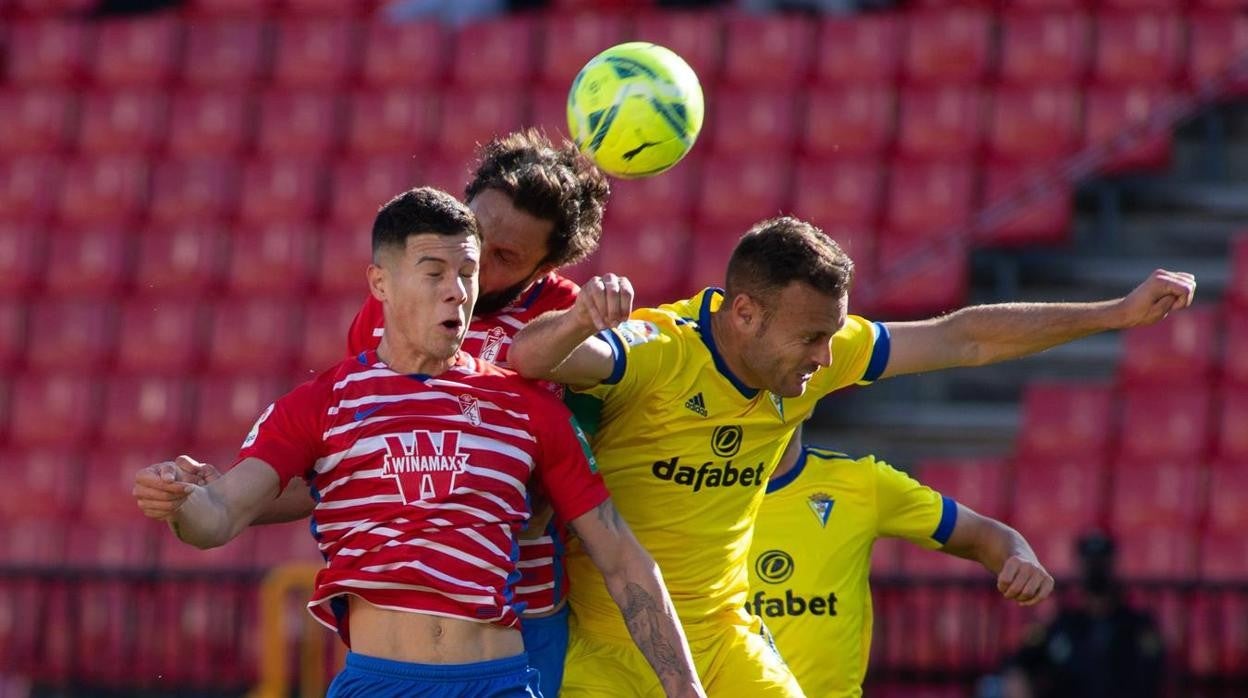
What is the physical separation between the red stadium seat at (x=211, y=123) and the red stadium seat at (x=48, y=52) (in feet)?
3.19

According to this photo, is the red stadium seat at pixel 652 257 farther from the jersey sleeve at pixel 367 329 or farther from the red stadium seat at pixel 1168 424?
the jersey sleeve at pixel 367 329

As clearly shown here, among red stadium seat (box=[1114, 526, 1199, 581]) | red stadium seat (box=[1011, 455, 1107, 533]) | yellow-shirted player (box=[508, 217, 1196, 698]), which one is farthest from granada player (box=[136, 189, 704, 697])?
red stadium seat (box=[1011, 455, 1107, 533])

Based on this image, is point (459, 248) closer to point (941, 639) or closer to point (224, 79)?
point (941, 639)

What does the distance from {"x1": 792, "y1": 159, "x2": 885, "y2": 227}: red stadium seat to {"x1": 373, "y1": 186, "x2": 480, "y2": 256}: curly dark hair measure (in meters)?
8.49

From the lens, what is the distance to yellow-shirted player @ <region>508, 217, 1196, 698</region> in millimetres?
5430

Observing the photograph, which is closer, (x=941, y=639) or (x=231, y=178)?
(x=941, y=639)

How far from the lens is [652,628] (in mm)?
5020

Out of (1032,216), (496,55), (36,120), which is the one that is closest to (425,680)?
(1032,216)

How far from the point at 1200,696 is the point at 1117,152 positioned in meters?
3.72

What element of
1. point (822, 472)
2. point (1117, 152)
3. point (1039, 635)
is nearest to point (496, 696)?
point (822, 472)

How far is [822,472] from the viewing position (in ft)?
22.1

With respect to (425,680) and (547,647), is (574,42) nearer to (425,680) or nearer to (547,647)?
(547,647)

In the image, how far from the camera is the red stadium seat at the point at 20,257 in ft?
48.2

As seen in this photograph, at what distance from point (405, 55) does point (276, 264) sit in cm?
185
